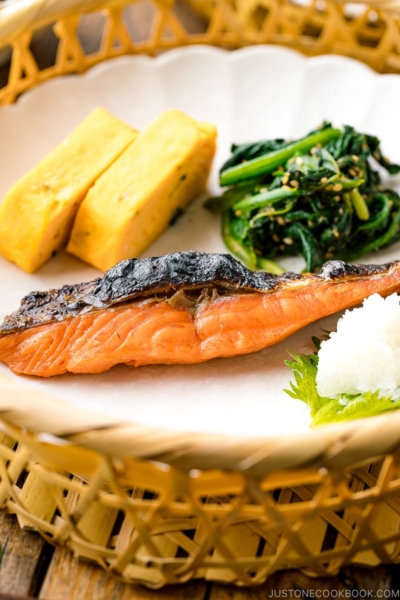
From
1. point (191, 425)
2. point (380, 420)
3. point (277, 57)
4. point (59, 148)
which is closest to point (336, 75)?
point (277, 57)

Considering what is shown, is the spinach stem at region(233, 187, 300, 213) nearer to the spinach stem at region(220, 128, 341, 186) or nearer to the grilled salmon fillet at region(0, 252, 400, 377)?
the spinach stem at region(220, 128, 341, 186)

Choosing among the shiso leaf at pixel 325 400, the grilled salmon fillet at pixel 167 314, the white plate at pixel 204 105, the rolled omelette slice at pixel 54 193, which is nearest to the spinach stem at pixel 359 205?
the white plate at pixel 204 105

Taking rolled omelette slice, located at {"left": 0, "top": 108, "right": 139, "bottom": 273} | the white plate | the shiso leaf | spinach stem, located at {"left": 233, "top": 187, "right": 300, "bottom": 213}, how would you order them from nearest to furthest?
1. the shiso leaf
2. rolled omelette slice, located at {"left": 0, "top": 108, "right": 139, "bottom": 273}
3. spinach stem, located at {"left": 233, "top": 187, "right": 300, "bottom": 213}
4. the white plate

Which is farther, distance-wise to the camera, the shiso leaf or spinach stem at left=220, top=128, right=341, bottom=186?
spinach stem at left=220, top=128, right=341, bottom=186

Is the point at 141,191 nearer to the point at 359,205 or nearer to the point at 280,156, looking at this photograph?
the point at 280,156

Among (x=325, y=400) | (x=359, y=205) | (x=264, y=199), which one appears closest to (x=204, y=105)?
(x=264, y=199)

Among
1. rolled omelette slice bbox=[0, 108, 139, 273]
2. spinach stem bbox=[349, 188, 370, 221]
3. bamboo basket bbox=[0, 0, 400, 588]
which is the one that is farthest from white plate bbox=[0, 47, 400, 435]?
bamboo basket bbox=[0, 0, 400, 588]

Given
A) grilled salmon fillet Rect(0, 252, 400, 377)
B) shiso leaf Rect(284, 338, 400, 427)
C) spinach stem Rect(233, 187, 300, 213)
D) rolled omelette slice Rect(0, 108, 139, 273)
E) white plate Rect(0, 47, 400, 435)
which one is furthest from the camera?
white plate Rect(0, 47, 400, 435)
